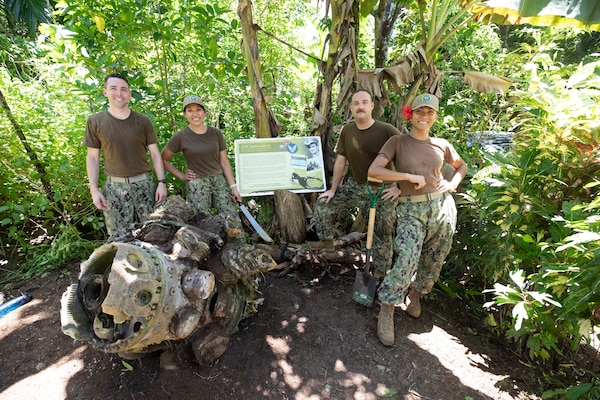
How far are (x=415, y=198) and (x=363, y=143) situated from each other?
2.65 feet

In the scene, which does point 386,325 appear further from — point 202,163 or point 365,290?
point 202,163

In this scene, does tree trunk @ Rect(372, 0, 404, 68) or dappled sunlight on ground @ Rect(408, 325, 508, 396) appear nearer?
dappled sunlight on ground @ Rect(408, 325, 508, 396)

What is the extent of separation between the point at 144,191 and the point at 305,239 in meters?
2.15

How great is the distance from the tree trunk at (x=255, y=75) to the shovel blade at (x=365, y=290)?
2.25 metres

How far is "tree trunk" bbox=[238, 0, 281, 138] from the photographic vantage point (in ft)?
12.0

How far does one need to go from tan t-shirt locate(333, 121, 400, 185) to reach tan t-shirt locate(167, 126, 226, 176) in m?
1.46

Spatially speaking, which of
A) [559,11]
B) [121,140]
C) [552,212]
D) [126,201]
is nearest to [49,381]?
[126,201]

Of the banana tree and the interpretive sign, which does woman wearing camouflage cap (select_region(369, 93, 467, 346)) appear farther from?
the banana tree

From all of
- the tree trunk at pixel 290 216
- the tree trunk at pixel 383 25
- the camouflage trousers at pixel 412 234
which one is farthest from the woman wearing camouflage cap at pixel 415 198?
the tree trunk at pixel 383 25

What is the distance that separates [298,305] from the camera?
313cm

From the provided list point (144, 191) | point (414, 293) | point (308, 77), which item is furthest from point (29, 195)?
point (308, 77)

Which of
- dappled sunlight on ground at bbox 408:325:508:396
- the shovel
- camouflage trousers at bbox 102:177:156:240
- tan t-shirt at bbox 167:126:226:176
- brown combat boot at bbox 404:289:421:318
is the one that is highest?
tan t-shirt at bbox 167:126:226:176

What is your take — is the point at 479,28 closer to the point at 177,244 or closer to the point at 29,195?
the point at 177,244

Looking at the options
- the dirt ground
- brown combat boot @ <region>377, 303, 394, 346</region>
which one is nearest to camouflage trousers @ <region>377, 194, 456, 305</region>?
brown combat boot @ <region>377, 303, 394, 346</region>
